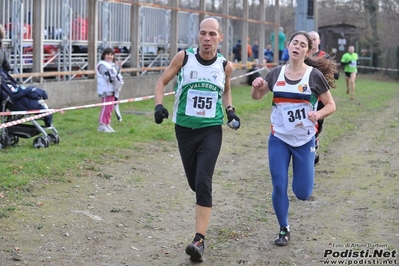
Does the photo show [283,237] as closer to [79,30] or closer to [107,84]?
[107,84]

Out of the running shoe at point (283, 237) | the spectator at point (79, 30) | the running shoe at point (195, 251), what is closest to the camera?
the running shoe at point (195, 251)

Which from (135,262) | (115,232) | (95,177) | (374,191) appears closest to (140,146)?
(95,177)

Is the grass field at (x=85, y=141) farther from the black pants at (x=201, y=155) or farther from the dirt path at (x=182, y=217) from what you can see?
the black pants at (x=201, y=155)

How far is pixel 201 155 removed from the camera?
265 inches

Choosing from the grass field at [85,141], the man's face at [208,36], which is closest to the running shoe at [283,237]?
the man's face at [208,36]

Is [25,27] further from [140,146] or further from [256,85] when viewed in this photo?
[256,85]

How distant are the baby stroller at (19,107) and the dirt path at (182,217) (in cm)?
158

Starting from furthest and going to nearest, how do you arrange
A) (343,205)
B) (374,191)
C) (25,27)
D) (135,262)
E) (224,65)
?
(25,27) < (374,191) < (343,205) < (224,65) < (135,262)

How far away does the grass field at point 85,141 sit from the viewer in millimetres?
9633

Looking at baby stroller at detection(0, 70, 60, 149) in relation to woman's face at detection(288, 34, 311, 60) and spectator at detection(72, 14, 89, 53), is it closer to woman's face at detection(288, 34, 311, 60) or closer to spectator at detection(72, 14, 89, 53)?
woman's face at detection(288, 34, 311, 60)

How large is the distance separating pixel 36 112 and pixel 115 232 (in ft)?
15.9

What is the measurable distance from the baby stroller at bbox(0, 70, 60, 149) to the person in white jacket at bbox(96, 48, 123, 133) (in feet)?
7.18

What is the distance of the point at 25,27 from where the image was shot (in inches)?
690

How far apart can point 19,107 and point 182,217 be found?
460 centimetres
